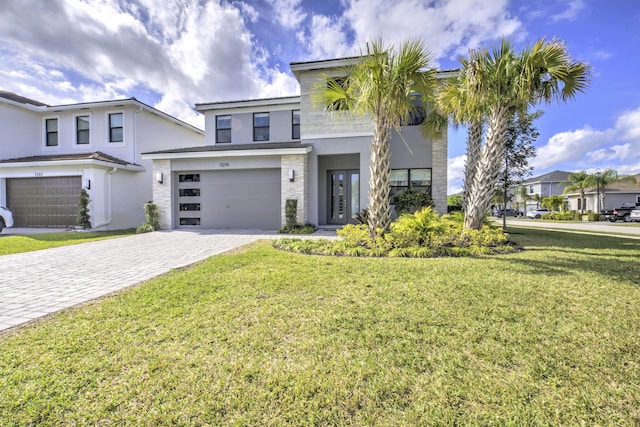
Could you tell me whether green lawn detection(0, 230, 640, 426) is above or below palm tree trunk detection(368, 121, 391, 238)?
below

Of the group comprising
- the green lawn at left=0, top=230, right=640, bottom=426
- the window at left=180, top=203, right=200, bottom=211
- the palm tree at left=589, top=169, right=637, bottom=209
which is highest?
the palm tree at left=589, top=169, right=637, bottom=209

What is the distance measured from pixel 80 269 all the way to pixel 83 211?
33.1ft

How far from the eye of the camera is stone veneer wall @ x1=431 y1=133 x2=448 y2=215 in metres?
12.3

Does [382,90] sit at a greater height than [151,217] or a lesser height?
greater

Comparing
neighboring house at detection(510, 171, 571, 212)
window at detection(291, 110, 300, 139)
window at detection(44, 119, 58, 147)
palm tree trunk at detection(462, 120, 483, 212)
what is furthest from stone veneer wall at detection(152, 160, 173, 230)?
neighboring house at detection(510, 171, 571, 212)

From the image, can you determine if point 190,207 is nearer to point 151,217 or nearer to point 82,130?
point 151,217

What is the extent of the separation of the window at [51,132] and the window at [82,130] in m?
1.58

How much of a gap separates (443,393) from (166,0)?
43.5ft

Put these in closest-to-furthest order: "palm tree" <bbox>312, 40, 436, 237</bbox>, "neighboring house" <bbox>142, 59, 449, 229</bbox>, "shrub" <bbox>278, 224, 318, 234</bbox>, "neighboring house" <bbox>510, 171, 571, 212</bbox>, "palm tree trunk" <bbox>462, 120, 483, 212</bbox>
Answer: "palm tree" <bbox>312, 40, 436, 237</bbox>, "palm tree trunk" <bbox>462, 120, 483, 212</bbox>, "shrub" <bbox>278, 224, 318, 234</bbox>, "neighboring house" <bbox>142, 59, 449, 229</bbox>, "neighboring house" <bbox>510, 171, 571, 212</bbox>

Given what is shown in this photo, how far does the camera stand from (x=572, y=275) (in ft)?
17.0

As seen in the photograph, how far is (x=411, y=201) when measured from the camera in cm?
1238

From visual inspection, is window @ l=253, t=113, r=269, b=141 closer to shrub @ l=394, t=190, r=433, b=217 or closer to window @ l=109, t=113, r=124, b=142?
window @ l=109, t=113, r=124, b=142

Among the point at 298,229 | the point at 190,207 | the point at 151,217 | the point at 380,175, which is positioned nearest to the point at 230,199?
the point at 190,207

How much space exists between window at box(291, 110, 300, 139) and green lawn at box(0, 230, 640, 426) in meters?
11.6
